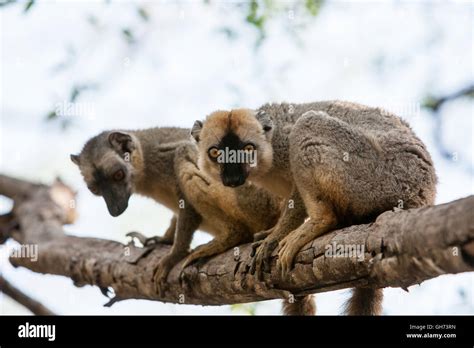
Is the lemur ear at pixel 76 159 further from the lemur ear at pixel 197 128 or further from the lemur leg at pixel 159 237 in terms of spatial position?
the lemur ear at pixel 197 128

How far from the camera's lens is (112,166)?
32.8 feet

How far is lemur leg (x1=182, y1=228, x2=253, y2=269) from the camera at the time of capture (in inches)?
332

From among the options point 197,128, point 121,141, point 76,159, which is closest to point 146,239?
point 121,141

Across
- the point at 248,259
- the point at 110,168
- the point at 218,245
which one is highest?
the point at 110,168

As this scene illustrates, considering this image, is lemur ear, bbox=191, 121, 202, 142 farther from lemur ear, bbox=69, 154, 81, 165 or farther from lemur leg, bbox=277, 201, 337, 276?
lemur ear, bbox=69, 154, 81, 165

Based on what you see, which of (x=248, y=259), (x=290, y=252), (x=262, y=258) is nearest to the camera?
(x=290, y=252)

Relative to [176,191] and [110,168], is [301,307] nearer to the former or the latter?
[176,191]

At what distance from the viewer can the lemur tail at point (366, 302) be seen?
7.43 m

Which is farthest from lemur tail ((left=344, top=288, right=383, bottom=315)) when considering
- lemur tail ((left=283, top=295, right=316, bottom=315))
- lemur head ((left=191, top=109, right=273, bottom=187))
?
lemur head ((left=191, top=109, right=273, bottom=187))

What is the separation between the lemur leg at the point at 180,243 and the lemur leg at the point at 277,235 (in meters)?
1.73

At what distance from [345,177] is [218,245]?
91.7 inches

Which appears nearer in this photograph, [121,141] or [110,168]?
[110,168]
